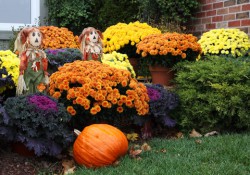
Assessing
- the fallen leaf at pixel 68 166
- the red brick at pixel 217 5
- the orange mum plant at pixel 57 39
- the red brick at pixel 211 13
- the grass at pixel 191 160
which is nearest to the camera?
the grass at pixel 191 160

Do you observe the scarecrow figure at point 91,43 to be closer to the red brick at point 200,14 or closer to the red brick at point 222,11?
the red brick at point 222,11

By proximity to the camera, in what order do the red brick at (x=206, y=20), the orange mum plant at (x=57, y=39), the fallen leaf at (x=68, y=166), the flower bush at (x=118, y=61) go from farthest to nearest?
the red brick at (x=206, y=20) → the orange mum plant at (x=57, y=39) → the flower bush at (x=118, y=61) → the fallen leaf at (x=68, y=166)

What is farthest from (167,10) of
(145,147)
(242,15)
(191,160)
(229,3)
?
(191,160)

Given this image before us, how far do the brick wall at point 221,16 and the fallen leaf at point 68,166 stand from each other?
3.62 meters

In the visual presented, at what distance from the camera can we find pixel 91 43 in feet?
14.9

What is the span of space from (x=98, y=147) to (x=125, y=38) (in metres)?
3.12

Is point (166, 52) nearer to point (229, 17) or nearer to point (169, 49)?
point (169, 49)

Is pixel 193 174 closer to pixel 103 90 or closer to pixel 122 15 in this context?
pixel 103 90

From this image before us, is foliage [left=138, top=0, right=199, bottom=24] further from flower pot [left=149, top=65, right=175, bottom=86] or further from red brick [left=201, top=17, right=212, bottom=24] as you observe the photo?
flower pot [left=149, top=65, right=175, bottom=86]

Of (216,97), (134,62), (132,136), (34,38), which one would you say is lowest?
(132,136)

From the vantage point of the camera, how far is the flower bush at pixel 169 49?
522 cm

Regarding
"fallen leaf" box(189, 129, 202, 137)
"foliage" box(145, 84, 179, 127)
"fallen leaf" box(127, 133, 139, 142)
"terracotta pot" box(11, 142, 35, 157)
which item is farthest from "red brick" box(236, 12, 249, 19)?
"terracotta pot" box(11, 142, 35, 157)

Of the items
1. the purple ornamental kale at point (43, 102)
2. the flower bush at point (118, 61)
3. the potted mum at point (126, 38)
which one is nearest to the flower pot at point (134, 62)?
the potted mum at point (126, 38)

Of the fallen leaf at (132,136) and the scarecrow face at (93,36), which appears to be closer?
the fallen leaf at (132,136)
